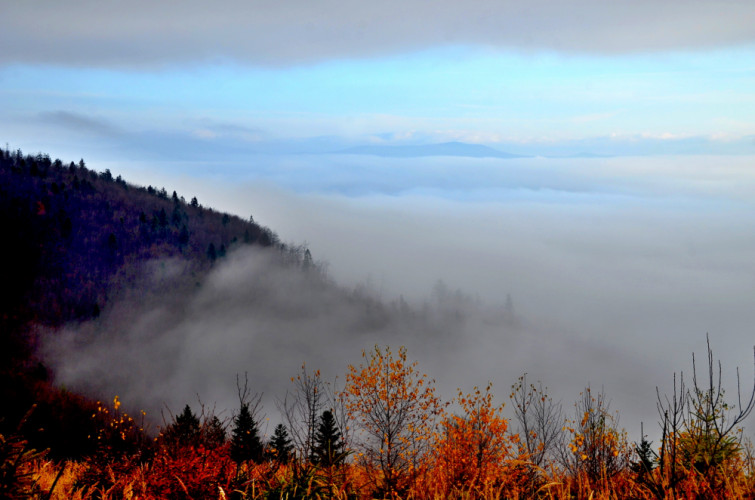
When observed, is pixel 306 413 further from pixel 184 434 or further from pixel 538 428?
pixel 184 434

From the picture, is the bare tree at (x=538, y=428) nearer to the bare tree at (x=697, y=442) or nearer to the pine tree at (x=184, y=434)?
the bare tree at (x=697, y=442)

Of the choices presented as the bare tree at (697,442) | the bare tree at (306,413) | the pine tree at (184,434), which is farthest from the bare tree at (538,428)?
the pine tree at (184,434)

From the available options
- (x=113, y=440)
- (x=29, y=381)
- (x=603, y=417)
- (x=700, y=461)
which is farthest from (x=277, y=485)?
(x=29, y=381)

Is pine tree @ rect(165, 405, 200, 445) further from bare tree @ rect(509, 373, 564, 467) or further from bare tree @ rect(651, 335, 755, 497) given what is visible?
bare tree @ rect(651, 335, 755, 497)

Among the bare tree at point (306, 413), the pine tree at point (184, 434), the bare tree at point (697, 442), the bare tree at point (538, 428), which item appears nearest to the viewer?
the bare tree at point (697, 442)

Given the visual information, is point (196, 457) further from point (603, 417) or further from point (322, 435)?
point (322, 435)

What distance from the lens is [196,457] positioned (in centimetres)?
1148

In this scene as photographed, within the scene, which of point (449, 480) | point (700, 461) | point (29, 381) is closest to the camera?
point (449, 480)

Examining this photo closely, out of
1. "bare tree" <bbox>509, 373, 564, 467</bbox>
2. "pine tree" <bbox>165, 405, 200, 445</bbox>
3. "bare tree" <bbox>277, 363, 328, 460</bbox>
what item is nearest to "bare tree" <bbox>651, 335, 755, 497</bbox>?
"bare tree" <bbox>509, 373, 564, 467</bbox>

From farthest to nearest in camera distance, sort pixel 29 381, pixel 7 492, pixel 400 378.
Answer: pixel 29 381 < pixel 400 378 < pixel 7 492

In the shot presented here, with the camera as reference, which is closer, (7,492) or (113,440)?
(7,492)

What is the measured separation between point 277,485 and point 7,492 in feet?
14.1

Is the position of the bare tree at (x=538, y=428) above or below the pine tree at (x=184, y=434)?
below

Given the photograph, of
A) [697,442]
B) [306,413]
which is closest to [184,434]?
[697,442]
